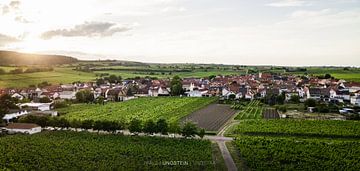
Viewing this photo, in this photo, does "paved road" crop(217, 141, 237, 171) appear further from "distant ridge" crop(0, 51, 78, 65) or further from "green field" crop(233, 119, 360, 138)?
"distant ridge" crop(0, 51, 78, 65)

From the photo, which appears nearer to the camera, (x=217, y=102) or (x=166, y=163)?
(x=166, y=163)

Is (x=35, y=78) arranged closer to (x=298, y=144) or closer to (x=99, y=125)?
(x=99, y=125)

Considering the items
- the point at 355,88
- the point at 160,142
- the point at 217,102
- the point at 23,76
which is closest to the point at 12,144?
the point at 160,142

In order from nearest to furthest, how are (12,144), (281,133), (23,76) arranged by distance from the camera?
(12,144) → (281,133) → (23,76)

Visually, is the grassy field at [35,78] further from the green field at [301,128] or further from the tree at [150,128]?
the green field at [301,128]

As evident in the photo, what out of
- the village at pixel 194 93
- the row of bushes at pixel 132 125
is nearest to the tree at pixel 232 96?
the village at pixel 194 93

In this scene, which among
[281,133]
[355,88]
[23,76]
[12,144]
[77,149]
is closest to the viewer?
[77,149]

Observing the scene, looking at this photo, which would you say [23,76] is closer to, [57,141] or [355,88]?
[57,141]
